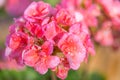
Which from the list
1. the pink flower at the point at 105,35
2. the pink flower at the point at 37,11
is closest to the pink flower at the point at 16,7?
the pink flower at the point at 105,35

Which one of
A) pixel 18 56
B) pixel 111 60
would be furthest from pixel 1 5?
pixel 18 56

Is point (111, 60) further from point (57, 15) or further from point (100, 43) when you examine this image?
point (57, 15)

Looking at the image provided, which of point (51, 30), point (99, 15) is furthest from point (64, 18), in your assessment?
point (99, 15)

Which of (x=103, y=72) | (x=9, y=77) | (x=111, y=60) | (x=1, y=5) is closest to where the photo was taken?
(x=9, y=77)

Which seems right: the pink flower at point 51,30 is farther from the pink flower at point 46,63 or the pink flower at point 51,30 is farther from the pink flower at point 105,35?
the pink flower at point 105,35

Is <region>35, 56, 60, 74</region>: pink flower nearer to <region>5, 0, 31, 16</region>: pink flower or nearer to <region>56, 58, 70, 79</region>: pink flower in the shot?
<region>56, 58, 70, 79</region>: pink flower

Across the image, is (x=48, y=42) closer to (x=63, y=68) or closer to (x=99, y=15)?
(x=63, y=68)
